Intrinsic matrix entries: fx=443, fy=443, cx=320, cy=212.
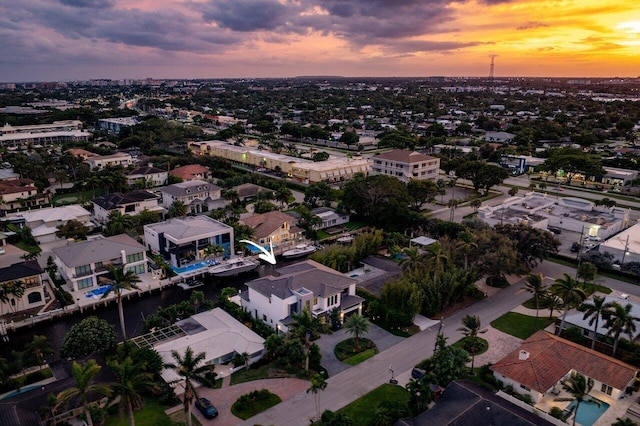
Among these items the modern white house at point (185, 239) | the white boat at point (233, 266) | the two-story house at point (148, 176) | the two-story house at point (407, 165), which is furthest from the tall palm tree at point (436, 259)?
the two-story house at point (148, 176)

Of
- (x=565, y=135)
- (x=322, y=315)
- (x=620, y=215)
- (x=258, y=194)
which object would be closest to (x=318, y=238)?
(x=258, y=194)

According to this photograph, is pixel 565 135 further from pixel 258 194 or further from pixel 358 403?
pixel 358 403

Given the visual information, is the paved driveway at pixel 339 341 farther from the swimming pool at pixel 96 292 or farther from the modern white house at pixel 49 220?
the modern white house at pixel 49 220

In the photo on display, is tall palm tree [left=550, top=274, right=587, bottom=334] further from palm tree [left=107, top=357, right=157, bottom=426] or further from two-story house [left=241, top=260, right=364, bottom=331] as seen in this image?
palm tree [left=107, top=357, right=157, bottom=426]

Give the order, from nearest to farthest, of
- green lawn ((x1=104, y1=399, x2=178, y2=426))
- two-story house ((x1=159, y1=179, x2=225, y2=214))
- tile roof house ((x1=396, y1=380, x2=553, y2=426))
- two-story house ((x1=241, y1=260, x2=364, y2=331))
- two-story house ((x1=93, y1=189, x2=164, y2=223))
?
tile roof house ((x1=396, y1=380, x2=553, y2=426))
green lawn ((x1=104, y1=399, x2=178, y2=426))
two-story house ((x1=241, y1=260, x2=364, y2=331))
two-story house ((x1=93, y1=189, x2=164, y2=223))
two-story house ((x1=159, y1=179, x2=225, y2=214))

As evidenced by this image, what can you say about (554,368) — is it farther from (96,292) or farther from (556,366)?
(96,292)

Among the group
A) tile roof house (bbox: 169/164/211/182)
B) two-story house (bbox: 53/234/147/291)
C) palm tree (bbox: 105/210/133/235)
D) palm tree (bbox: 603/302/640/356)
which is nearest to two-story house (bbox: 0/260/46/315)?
two-story house (bbox: 53/234/147/291)
